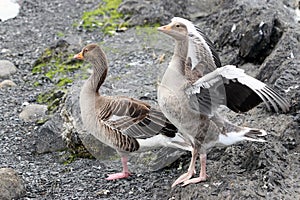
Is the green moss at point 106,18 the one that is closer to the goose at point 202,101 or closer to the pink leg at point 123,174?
the pink leg at point 123,174

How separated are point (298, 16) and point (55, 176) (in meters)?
4.64

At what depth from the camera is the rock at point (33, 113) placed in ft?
29.0

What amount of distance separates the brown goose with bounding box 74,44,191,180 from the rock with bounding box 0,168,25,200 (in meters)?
0.93

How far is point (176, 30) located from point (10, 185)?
231 centimetres

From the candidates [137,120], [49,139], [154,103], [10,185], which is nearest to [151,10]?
[154,103]

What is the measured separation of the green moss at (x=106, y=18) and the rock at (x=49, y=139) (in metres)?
3.84

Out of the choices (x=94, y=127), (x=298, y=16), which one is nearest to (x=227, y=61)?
(x=298, y=16)

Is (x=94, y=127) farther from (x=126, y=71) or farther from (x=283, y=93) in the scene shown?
(x=126, y=71)

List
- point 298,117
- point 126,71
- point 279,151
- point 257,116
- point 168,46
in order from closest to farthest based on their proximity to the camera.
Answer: point 279,151 < point 298,117 < point 257,116 < point 126,71 < point 168,46

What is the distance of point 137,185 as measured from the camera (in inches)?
261

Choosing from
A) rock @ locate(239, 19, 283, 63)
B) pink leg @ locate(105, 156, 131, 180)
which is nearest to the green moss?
rock @ locate(239, 19, 283, 63)

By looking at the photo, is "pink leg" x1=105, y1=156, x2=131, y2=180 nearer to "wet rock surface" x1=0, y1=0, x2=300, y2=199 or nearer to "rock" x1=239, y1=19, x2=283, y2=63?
"wet rock surface" x1=0, y1=0, x2=300, y2=199

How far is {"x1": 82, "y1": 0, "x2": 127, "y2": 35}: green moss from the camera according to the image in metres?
11.8

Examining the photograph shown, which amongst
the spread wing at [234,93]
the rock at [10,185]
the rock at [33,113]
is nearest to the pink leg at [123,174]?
the rock at [10,185]
